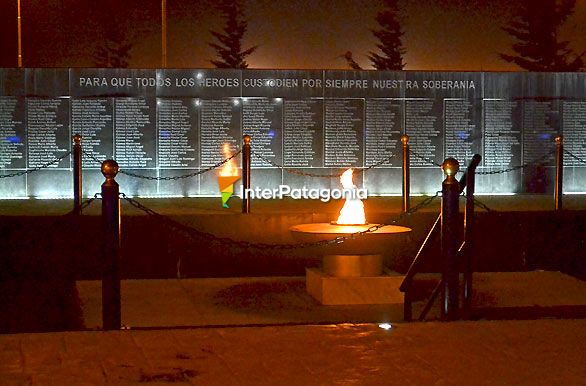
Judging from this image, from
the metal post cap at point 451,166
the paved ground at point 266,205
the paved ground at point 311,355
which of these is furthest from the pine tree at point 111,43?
the paved ground at point 311,355

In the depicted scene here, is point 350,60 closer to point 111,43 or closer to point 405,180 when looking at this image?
point 111,43

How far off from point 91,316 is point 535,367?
172 inches

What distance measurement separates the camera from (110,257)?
7547mm

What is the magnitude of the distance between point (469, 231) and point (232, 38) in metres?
26.9

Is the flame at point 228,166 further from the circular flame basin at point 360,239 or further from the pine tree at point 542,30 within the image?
the pine tree at point 542,30

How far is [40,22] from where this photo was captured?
24.8m

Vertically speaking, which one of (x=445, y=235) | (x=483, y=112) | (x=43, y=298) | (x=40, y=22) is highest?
(x=40, y=22)

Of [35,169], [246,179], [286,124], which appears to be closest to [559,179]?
[246,179]

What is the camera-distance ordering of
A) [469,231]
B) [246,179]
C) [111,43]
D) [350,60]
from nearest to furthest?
[469,231], [246,179], [350,60], [111,43]

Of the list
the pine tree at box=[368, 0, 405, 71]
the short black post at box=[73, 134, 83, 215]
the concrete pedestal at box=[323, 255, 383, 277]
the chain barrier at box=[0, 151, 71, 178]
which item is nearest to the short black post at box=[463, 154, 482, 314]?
the concrete pedestal at box=[323, 255, 383, 277]

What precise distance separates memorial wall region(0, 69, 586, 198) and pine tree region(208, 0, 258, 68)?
53.2 feet

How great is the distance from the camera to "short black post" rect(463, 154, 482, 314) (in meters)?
8.34

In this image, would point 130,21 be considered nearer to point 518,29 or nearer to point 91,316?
point 518,29

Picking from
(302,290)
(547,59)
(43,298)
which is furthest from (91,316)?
(547,59)
